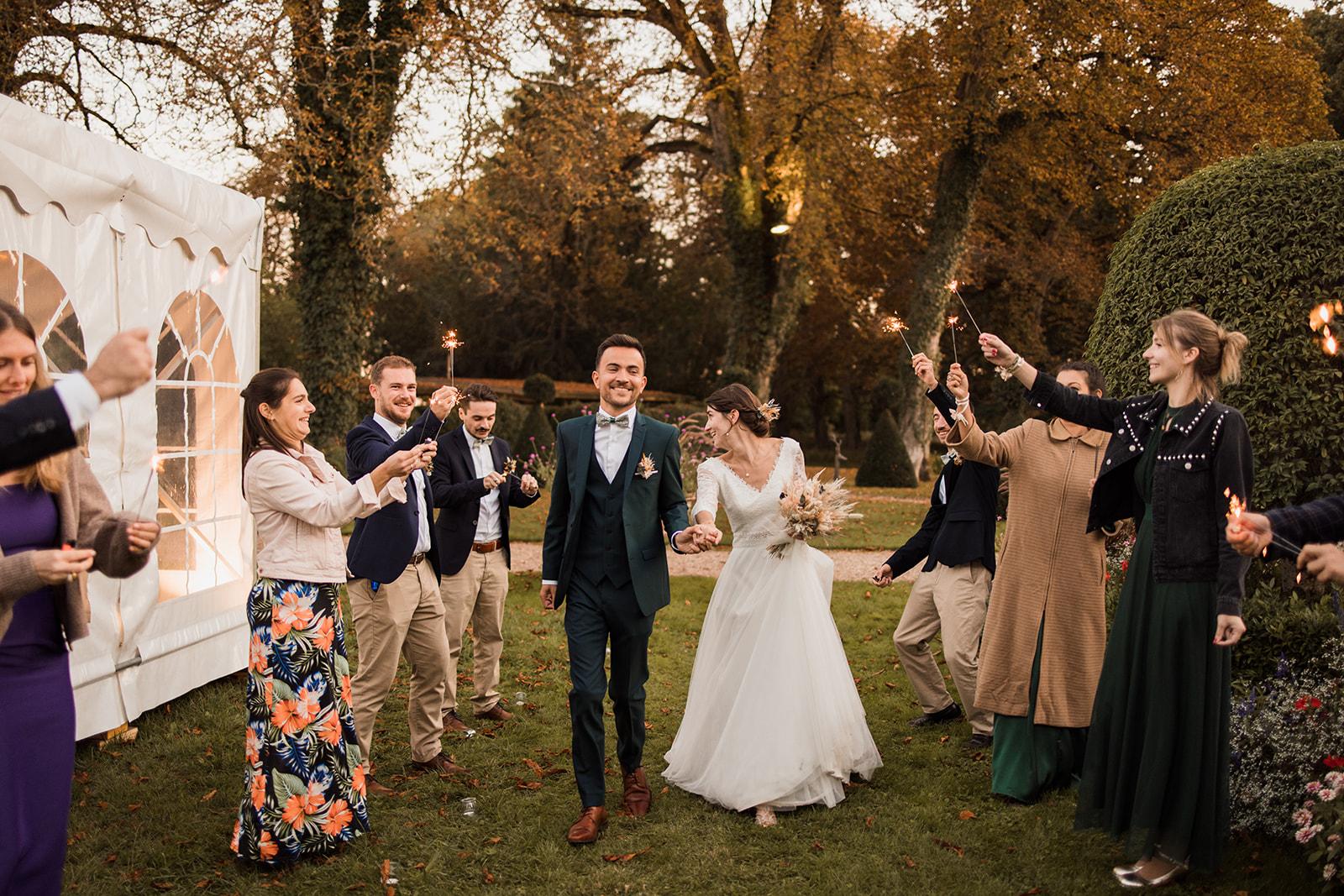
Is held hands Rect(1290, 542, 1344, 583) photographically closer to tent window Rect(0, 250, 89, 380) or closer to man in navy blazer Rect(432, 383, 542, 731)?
man in navy blazer Rect(432, 383, 542, 731)

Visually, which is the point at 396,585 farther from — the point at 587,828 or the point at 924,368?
the point at 924,368

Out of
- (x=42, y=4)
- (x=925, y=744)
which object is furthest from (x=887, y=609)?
(x=42, y=4)

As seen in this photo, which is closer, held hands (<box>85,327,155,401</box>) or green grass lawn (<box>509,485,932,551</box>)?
held hands (<box>85,327,155,401</box>)

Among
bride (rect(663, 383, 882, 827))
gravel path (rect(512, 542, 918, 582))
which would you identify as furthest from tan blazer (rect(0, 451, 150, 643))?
gravel path (rect(512, 542, 918, 582))

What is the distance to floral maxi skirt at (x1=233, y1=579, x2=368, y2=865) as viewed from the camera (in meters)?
4.39

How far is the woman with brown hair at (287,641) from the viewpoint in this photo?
4375 millimetres

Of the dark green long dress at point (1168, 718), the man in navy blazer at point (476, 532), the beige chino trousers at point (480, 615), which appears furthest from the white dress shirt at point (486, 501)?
the dark green long dress at point (1168, 718)

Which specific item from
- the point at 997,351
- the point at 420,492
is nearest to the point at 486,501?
the point at 420,492

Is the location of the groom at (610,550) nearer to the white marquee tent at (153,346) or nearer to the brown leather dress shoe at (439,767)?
the brown leather dress shoe at (439,767)

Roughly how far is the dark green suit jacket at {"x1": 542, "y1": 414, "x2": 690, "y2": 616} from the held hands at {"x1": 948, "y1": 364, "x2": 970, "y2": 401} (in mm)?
1502

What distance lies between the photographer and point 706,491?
5.29 meters

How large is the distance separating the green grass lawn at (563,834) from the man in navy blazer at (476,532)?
0.41 meters

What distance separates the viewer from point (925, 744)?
20.5ft

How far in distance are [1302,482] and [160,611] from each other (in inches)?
266
